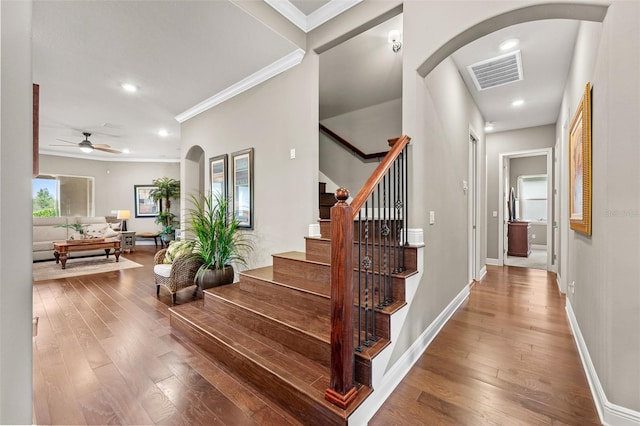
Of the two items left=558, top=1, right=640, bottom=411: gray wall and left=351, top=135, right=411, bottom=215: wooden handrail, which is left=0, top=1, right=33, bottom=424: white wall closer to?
left=351, top=135, right=411, bottom=215: wooden handrail

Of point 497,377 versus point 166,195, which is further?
point 166,195

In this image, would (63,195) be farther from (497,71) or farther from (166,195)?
(497,71)

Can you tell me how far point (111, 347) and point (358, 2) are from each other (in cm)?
374

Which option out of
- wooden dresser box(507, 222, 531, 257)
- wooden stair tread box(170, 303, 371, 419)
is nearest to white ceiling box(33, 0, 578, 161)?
wooden stair tread box(170, 303, 371, 419)

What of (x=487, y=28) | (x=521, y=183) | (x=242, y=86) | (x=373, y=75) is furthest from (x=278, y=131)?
(x=521, y=183)

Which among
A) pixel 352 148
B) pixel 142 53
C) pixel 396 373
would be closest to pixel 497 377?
pixel 396 373

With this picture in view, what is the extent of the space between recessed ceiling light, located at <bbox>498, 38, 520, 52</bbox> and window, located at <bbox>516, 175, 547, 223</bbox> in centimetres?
677

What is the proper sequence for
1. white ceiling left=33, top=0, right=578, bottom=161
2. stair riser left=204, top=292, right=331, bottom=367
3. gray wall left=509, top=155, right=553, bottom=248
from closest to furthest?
stair riser left=204, top=292, right=331, bottom=367, white ceiling left=33, top=0, right=578, bottom=161, gray wall left=509, top=155, right=553, bottom=248

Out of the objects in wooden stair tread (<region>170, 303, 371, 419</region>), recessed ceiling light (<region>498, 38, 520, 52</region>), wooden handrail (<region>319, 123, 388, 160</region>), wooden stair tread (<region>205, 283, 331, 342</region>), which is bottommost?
wooden stair tread (<region>170, 303, 371, 419</region>)

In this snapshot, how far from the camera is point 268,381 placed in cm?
164

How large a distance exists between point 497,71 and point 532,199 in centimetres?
663

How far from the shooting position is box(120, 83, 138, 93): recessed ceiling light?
12.0 ft

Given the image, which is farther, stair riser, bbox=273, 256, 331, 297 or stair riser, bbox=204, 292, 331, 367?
stair riser, bbox=273, 256, 331, 297

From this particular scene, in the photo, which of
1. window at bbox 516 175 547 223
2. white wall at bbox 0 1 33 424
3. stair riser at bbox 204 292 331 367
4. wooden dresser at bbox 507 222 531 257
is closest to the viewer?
white wall at bbox 0 1 33 424
